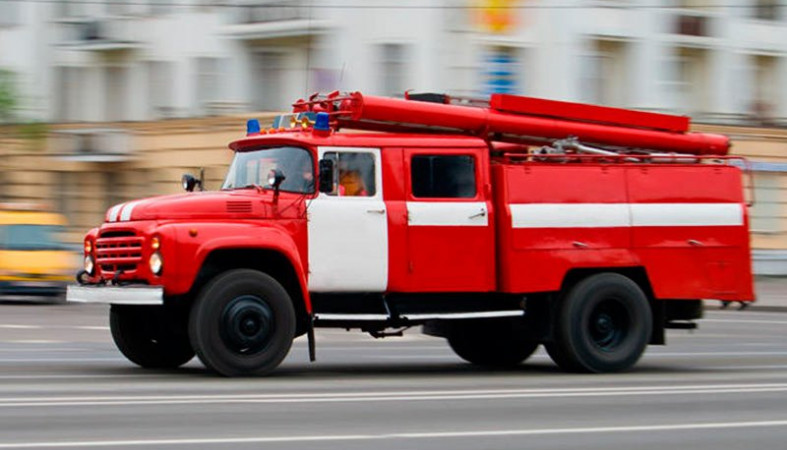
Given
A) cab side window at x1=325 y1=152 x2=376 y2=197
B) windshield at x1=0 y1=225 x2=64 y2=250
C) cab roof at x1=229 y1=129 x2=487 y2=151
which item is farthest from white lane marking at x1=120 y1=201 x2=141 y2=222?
windshield at x1=0 y1=225 x2=64 y2=250

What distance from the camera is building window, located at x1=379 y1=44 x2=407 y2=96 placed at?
129ft

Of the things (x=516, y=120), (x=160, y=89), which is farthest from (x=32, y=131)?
(x=516, y=120)

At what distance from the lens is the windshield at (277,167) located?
14.1 metres

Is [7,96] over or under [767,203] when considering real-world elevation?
over

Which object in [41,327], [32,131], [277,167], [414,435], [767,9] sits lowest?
[414,435]

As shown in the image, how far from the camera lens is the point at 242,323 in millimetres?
13250

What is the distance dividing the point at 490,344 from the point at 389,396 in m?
4.23

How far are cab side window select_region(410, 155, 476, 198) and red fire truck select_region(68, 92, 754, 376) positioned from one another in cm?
2

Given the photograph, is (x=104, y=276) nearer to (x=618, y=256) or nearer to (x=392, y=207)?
(x=392, y=207)

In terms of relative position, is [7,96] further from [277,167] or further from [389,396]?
[389,396]

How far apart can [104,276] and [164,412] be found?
332 cm

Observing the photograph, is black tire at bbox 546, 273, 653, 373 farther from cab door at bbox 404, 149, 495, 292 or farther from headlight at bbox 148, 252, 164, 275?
headlight at bbox 148, 252, 164, 275


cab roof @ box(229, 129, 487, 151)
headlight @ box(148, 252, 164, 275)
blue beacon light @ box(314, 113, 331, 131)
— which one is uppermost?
blue beacon light @ box(314, 113, 331, 131)

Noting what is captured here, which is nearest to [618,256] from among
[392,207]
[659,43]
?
[392,207]
